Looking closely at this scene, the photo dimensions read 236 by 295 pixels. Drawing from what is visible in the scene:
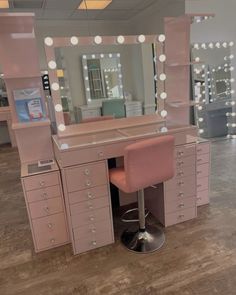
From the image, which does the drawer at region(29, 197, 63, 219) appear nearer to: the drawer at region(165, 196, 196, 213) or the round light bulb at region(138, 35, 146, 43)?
the drawer at region(165, 196, 196, 213)

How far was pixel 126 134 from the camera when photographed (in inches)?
84.4

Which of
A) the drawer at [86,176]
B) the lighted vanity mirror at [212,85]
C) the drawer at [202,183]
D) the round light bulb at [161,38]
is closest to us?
the drawer at [86,176]

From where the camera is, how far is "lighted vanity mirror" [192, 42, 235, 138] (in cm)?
435

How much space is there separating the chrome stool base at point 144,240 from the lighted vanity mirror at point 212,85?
2.77 meters

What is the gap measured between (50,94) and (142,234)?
4.62 feet

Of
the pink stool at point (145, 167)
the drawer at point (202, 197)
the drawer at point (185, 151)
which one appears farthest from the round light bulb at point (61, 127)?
the drawer at point (202, 197)

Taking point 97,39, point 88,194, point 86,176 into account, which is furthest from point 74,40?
point 88,194

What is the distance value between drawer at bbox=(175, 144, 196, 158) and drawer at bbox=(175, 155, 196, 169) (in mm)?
28

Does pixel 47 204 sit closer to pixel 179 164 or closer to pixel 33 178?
pixel 33 178

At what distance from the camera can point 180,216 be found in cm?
232

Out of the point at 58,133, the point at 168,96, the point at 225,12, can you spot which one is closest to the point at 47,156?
the point at 58,133

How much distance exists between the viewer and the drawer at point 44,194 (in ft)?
6.35

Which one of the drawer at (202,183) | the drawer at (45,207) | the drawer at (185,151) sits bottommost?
the drawer at (202,183)

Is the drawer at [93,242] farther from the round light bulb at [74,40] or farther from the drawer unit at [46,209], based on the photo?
the round light bulb at [74,40]
